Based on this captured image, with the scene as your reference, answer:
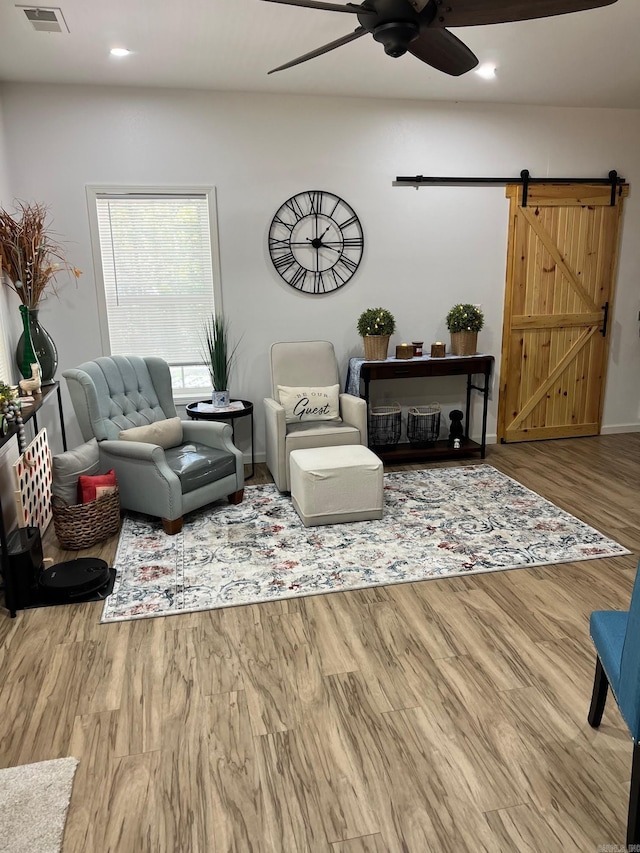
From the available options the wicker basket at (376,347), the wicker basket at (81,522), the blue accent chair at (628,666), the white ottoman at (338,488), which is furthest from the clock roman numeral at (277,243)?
the blue accent chair at (628,666)

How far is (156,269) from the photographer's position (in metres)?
4.64

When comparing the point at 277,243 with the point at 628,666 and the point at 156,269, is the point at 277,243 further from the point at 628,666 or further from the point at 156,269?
the point at 628,666

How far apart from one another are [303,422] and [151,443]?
3.72 ft

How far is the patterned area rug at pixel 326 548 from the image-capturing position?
300 centimetres

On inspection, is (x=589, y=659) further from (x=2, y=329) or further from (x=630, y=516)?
(x=2, y=329)

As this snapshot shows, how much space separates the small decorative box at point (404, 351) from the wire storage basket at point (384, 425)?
0.44 m

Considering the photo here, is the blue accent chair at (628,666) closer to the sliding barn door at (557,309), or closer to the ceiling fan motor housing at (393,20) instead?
the ceiling fan motor housing at (393,20)

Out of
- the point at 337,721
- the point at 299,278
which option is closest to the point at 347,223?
the point at 299,278

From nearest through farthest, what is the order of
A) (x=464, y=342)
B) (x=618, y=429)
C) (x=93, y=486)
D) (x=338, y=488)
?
(x=93, y=486)
(x=338, y=488)
(x=464, y=342)
(x=618, y=429)

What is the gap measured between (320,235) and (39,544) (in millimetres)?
3104

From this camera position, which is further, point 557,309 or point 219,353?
point 557,309

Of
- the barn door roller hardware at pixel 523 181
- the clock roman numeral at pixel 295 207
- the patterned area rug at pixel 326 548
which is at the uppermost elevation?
the barn door roller hardware at pixel 523 181

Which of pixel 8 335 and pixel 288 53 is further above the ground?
pixel 288 53

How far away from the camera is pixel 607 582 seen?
119 inches
